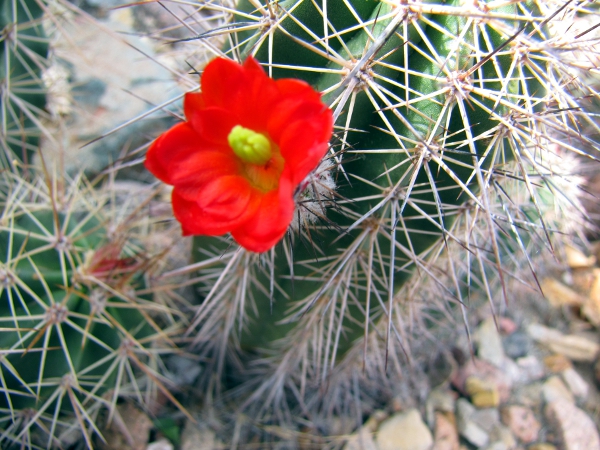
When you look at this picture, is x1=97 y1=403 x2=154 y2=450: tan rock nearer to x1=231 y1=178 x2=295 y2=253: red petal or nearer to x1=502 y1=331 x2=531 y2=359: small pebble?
x1=231 y1=178 x2=295 y2=253: red petal

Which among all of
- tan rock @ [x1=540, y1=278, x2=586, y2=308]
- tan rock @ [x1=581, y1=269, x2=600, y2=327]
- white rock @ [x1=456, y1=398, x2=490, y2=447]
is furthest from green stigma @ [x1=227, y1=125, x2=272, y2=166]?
tan rock @ [x1=581, y1=269, x2=600, y2=327]

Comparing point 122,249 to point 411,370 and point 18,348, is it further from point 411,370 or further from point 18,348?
point 411,370

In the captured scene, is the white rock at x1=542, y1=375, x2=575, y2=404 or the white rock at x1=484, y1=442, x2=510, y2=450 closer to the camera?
the white rock at x1=484, y1=442, x2=510, y2=450

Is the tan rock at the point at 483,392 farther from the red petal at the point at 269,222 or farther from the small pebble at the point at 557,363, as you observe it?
the red petal at the point at 269,222

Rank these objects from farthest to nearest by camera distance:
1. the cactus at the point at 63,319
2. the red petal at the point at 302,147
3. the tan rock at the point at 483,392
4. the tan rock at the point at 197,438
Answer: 1. the tan rock at the point at 483,392
2. the tan rock at the point at 197,438
3. the cactus at the point at 63,319
4. the red petal at the point at 302,147

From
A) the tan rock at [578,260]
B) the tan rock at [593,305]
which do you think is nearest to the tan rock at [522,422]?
the tan rock at [593,305]

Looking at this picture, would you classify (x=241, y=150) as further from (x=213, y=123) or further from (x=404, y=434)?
(x=404, y=434)
